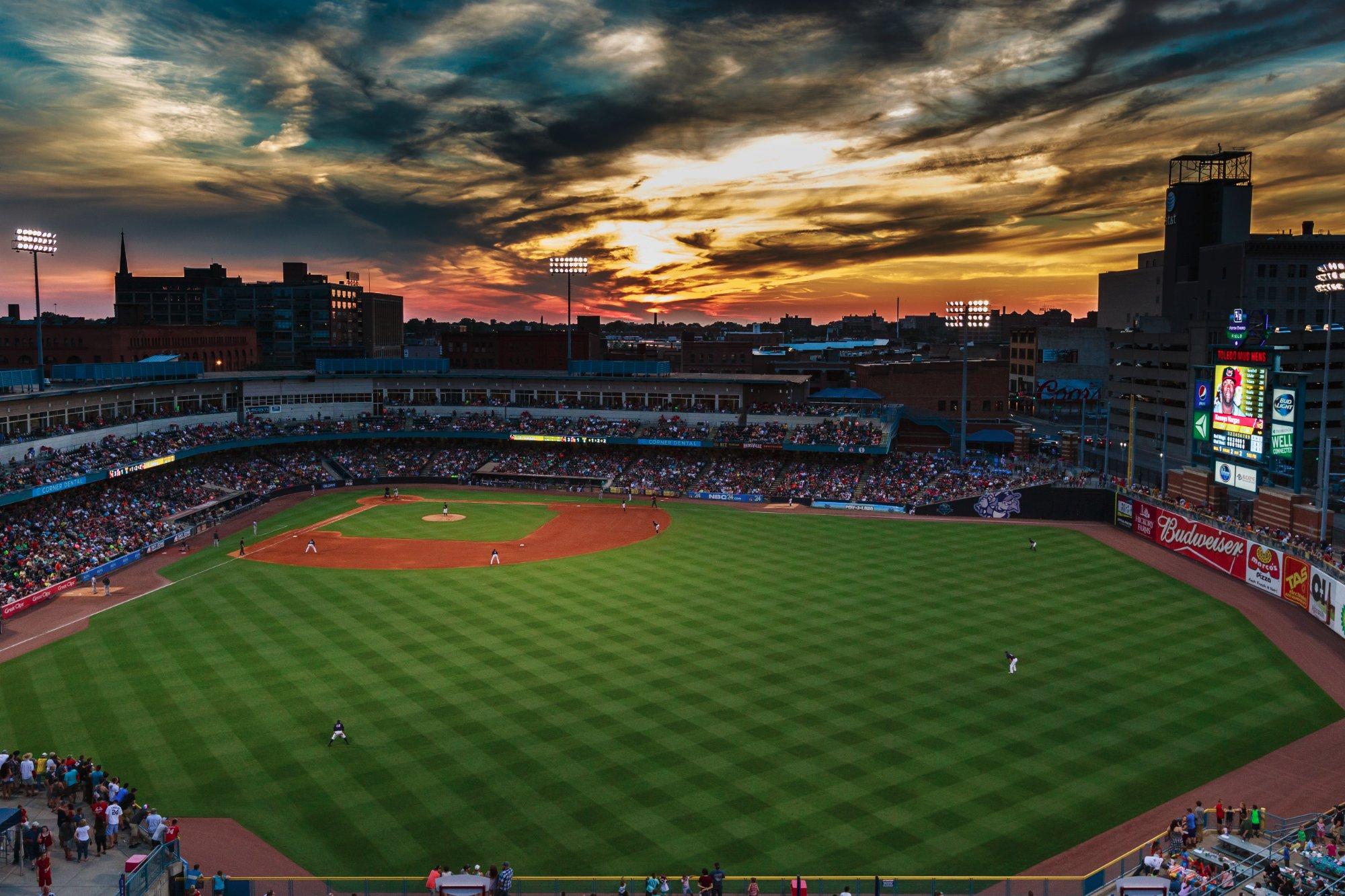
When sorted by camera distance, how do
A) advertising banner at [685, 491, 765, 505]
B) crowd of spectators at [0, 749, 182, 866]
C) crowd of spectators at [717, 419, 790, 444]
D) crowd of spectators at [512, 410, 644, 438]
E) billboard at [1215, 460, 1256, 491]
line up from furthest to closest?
crowd of spectators at [512, 410, 644, 438]
crowd of spectators at [717, 419, 790, 444]
advertising banner at [685, 491, 765, 505]
billboard at [1215, 460, 1256, 491]
crowd of spectators at [0, 749, 182, 866]

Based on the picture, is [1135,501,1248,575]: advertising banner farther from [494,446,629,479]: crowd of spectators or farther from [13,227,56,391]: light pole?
[13,227,56,391]: light pole

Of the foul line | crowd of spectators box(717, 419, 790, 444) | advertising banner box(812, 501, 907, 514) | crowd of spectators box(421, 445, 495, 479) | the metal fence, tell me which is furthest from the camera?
crowd of spectators box(421, 445, 495, 479)

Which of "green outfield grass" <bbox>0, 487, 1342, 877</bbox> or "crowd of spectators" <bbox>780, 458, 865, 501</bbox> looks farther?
"crowd of spectators" <bbox>780, 458, 865, 501</bbox>

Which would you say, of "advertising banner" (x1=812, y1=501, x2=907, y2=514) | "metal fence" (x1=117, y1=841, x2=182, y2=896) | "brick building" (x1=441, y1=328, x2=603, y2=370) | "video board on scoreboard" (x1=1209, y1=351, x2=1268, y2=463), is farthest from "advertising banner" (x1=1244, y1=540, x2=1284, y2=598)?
"brick building" (x1=441, y1=328, x2=603, y2=370)

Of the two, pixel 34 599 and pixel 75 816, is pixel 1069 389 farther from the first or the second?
pixel 75 816

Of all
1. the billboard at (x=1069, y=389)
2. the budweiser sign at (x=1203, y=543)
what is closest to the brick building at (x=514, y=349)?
the billboard at (x=1069, y=389)

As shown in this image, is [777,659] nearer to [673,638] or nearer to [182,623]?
[673,638]
